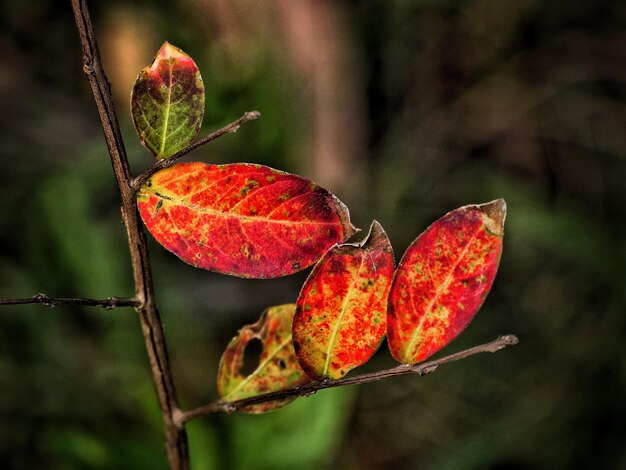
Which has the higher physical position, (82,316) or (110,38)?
(110,38)

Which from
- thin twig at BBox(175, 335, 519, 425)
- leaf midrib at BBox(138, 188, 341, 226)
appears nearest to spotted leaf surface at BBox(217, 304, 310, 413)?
thin twig at BBox(175, 335, 519, 425)

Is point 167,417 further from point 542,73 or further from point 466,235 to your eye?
point 542,73

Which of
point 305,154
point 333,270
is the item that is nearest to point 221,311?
point 305,154

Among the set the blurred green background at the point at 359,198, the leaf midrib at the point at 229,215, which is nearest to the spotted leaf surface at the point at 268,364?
the leaf midrib at the point at 229,215

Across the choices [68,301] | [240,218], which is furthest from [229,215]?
[68,301]

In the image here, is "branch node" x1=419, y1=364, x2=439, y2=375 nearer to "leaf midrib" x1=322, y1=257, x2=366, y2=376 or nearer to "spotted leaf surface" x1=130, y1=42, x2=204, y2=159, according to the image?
"leaf midrib" x1=322, y1=257, x2=366, y2=376

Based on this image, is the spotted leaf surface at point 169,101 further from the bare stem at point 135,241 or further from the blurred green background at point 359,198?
the blurred green background at point 359,198
